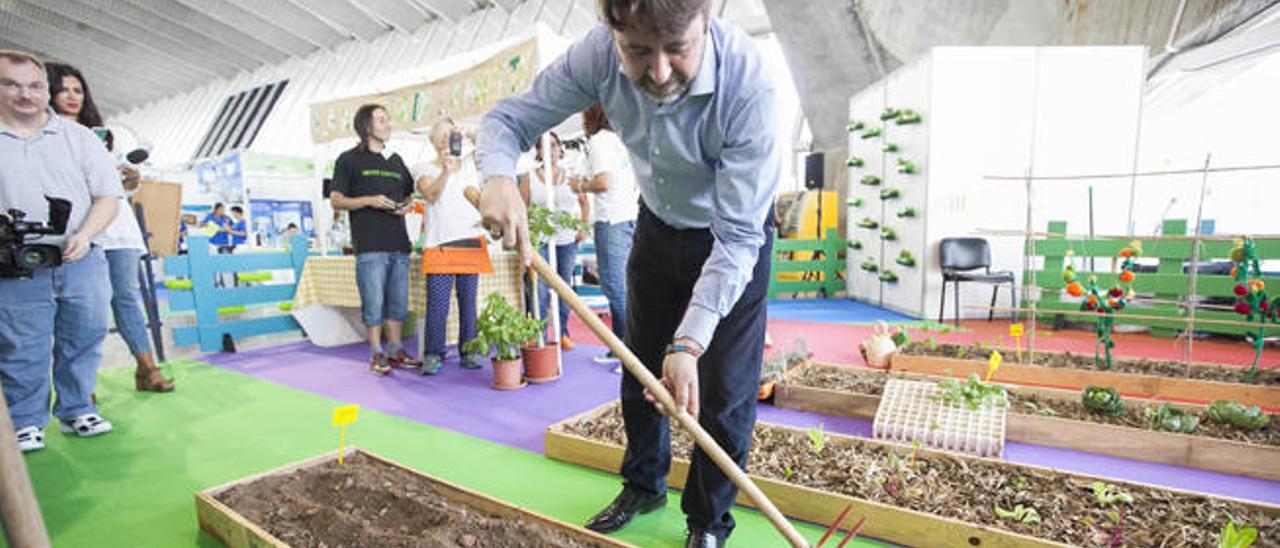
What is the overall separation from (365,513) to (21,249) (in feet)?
4.73

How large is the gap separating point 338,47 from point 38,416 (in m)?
17.9

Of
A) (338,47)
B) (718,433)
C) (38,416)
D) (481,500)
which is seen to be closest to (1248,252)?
(718,433)

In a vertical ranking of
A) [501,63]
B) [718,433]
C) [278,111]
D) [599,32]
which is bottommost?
[718,433]

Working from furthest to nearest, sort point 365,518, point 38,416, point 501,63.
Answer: point 501,63 → point 38,416 → point 365,518

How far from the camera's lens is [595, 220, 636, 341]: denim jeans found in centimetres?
339

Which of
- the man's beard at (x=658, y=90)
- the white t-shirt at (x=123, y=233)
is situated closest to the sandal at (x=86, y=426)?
the white t-shirt at (x=123, y=233)

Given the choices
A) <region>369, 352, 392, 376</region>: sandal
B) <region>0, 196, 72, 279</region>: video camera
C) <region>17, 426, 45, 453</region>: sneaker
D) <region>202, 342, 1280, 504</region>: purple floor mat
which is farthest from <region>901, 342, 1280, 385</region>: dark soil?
<region>17, 426, 45, 453</region>: sneaker

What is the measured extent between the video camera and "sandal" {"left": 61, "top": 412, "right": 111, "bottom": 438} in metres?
0.93

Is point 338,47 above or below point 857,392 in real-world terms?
above

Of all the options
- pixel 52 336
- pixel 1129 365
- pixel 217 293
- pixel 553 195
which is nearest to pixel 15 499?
pixel 52 336

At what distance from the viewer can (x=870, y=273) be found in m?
6.92

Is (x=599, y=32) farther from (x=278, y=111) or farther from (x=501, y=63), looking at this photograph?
(x=278, y=111)

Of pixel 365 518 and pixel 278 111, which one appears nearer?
pixel 365 518

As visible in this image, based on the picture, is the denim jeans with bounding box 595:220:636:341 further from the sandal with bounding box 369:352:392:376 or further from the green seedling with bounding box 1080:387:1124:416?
the green seedling with bounding box 1080:387:1124:416
